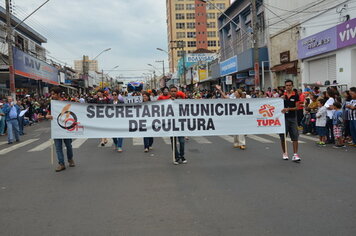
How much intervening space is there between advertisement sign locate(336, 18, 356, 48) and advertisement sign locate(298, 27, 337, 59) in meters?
0.47

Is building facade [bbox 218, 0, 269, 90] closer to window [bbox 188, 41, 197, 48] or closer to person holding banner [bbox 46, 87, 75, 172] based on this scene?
person holding banner [bbox 46, 87, 75, 172]

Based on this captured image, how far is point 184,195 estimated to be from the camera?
5.60 meters

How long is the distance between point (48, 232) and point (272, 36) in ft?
85.1

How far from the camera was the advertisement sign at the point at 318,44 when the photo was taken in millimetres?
18375

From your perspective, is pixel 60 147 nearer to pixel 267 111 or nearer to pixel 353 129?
pixel 267 111

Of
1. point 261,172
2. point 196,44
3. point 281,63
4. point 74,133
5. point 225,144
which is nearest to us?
point 261,172

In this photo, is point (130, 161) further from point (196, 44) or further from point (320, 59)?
point (196, 44)

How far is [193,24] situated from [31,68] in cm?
10217

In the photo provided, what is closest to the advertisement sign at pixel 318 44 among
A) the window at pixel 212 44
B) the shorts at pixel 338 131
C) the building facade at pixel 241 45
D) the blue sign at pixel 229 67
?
the building facade at pixel 241 45

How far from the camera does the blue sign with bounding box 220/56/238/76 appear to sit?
3481 centimetres

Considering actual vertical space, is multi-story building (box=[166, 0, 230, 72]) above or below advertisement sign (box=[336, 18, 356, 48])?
above

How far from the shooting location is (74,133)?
8164 mm

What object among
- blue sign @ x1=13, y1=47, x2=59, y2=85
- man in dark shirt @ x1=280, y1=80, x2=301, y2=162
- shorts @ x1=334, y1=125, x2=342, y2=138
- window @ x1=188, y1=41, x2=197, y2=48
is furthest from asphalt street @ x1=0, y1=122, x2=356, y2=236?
window @ x1=188, y1=41, x2=197, y2=48

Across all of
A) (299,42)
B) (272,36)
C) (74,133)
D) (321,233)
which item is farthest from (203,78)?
(321,233)
